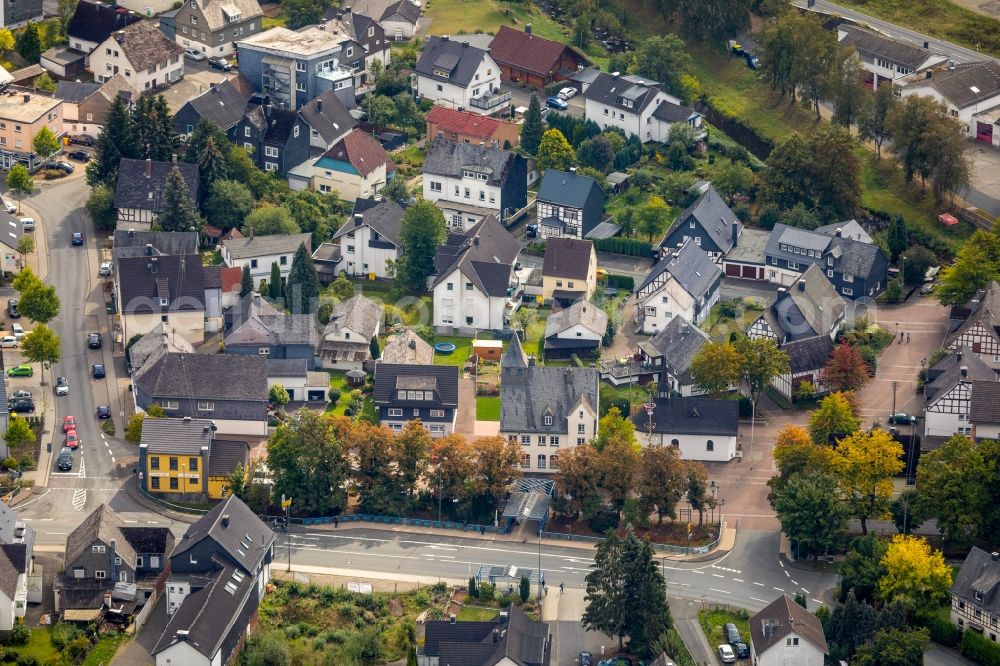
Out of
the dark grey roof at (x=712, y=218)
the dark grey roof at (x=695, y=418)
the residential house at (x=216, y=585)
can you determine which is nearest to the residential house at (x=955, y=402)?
the dark grey roof at (x=695, y=418)

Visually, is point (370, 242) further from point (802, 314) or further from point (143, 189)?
point (802, 314)

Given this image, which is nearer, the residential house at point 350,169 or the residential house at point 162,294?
the residential house at point 162,294

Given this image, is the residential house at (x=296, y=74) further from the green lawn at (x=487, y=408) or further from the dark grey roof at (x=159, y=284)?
the green lawn at (x=487, y=408)

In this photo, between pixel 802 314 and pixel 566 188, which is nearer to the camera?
pixel 802 314

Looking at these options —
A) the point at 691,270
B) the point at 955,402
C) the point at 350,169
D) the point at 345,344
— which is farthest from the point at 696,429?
the point at 350,169

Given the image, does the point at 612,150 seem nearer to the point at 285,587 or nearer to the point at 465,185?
the point at 465,185

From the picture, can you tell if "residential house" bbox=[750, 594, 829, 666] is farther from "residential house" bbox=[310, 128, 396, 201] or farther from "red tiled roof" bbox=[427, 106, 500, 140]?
"red tiled roof" bbox=[427, 106, 500, 140]

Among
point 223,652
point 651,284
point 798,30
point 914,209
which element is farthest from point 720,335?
point 223,652
